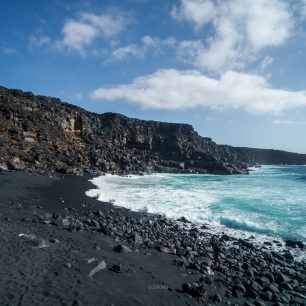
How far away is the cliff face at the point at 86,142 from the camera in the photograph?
40.3 meters

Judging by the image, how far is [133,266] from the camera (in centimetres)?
952

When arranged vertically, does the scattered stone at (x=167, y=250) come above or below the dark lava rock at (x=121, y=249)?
below

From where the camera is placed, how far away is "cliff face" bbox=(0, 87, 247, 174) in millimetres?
40344

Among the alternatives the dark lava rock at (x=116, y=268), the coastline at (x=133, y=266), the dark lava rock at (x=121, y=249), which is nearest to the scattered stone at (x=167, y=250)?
the coastline at (x=133, y=266)

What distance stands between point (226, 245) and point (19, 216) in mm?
9091

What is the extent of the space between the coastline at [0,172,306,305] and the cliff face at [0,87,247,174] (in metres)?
21.8

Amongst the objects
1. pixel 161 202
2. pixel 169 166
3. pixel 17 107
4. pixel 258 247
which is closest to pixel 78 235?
pixel 258 247

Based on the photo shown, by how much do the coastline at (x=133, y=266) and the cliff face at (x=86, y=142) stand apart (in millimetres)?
21780

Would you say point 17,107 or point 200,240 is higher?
point 17,107

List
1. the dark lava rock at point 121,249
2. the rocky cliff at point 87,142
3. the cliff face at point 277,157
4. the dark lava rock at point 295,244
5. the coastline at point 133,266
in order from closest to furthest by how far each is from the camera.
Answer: the coastline at point 133,266 → the dark lava rock at point 121,249 → the dark lava rock at point 295,244 → the rocky cliff at point 87,142 → the cliff face at point 277,157

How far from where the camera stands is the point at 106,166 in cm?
5138

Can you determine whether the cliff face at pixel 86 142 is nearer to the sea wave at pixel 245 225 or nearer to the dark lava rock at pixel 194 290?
the sea wave at pixel 245 225

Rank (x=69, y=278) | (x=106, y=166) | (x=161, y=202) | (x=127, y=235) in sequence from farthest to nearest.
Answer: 1. (x=106, y=166)
2. (x=161, y=202)
3. (x=127, y=235)
4. (x=69, y=278)

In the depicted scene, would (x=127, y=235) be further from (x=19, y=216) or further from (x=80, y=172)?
(x=80, y=172)
